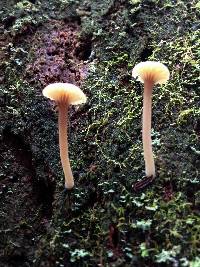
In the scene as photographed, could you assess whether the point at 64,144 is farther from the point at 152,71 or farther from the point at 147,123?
the point at 152,71

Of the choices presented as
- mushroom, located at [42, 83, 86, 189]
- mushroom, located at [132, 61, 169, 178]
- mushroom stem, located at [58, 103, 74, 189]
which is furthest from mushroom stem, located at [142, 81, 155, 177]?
mushroom stem, located at [58, 103, 74, 189]

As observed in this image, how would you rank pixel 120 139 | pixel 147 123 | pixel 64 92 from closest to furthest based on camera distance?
pixel 64 92 < pixel 147 123 < pixel 120 139

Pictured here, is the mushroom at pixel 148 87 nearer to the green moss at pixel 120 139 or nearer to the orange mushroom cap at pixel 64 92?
the green moss at pixel 120 139

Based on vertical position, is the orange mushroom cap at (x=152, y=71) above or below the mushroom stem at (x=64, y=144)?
above

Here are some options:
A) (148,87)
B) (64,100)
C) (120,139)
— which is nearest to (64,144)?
(64,100)

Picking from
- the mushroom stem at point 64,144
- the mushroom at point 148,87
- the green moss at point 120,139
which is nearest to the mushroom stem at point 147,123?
the mushroom at point 148,87

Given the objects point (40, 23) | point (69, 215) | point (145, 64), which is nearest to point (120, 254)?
point (69, 215)
